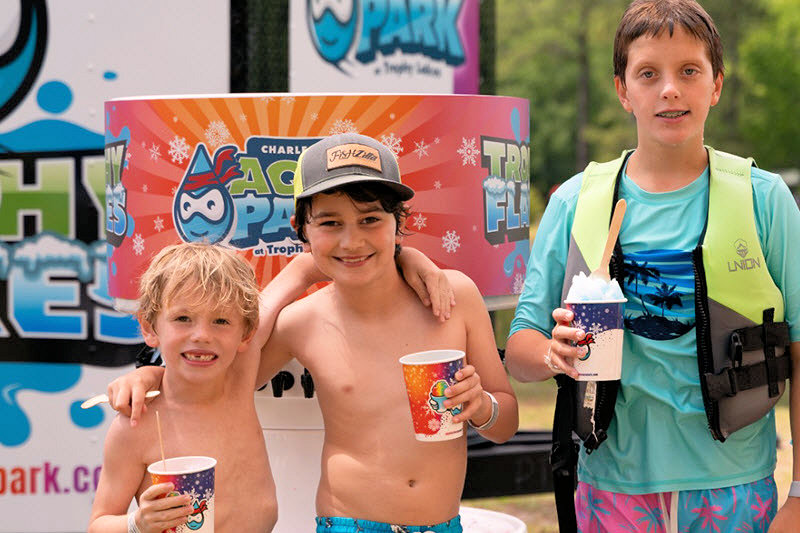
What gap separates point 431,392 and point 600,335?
436 mm

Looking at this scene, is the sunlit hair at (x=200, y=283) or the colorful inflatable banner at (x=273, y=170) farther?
the colorful inflatable banner at (x=273, y=170)

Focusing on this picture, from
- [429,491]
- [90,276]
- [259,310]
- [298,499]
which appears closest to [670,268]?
[429,491]

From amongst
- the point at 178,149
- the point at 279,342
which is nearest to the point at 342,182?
the point at 279,342

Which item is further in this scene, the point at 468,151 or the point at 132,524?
the point at 468,151

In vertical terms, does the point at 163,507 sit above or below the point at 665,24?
A: below

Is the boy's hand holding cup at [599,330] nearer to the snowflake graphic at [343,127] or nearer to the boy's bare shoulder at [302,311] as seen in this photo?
the boy's bare shoulder at [302,311]

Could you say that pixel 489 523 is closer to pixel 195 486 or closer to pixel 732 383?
pixel 732 383

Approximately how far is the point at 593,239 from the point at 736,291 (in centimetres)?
40

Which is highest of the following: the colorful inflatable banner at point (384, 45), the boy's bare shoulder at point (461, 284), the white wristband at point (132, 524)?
the colorful inflatable banner at point (384, 45)

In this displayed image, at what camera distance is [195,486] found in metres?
2.46

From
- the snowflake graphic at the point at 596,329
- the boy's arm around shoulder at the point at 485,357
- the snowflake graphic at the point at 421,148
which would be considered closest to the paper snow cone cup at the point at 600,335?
the snowflake graphic at the point at 596,329

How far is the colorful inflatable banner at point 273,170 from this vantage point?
3377mm

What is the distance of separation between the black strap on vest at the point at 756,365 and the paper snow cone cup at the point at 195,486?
1.29m

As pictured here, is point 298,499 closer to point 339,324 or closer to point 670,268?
point 339,324
